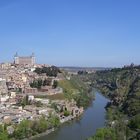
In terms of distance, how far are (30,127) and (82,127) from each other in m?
3.72

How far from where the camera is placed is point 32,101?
2866 centimetres

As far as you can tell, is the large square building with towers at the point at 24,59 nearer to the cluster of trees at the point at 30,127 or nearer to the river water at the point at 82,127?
the river water at the point at 82,127

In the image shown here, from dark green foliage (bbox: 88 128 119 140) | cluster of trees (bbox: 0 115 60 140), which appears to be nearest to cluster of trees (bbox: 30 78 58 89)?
cluster of trees (bbox: 0 115 60 140)

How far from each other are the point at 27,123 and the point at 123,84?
2469cm

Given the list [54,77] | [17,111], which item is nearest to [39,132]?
[17,111]

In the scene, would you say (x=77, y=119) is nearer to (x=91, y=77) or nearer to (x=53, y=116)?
(x=53, y=116)

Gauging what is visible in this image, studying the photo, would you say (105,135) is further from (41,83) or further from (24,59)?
(24,59)

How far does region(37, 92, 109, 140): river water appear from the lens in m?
19.3

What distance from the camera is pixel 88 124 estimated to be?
23.0m

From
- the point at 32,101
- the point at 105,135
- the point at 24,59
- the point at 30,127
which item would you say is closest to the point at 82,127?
the point at 30,127

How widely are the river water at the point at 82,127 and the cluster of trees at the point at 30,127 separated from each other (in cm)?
44

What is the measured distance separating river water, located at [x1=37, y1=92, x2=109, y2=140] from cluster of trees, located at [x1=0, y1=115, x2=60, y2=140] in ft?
1.43

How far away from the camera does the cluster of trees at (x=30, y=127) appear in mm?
17734

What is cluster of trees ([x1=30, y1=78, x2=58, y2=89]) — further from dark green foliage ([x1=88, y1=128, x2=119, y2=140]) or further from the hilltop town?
dark green foliage ([x1=88, y1=128, x2=119, y2=140])
